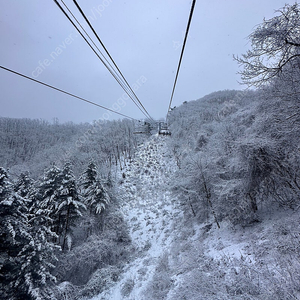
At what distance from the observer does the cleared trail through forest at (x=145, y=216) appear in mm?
11000

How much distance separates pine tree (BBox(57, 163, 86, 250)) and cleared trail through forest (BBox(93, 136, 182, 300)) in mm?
8206

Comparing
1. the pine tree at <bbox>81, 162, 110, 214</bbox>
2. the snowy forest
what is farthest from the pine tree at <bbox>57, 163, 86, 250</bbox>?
the pine tree at <bbox>81, 162, 110, 214</bbox>

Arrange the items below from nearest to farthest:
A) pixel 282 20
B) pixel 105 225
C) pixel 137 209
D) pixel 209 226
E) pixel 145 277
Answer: pixel 282 20 < pixel 145 277 < pixel 209 226 < pixel 105 225 < pixel 137 209

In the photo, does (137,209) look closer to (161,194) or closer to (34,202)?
(161,194)

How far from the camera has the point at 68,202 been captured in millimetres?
16953

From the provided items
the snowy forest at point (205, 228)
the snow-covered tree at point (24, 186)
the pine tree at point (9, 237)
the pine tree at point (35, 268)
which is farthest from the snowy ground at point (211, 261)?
the snow-covered tree at point (24, 186)

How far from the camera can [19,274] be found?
8984mm

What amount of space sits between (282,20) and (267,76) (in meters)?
1.73

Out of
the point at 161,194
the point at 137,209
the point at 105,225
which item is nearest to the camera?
the point at 105,225

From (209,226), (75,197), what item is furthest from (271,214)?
(75,197)

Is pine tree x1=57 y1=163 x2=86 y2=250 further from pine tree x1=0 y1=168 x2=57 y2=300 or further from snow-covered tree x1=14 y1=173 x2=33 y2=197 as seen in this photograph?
pine tree x1=0 y1=168 x2=57 y2=300

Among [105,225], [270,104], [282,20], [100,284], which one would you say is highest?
[282,20]

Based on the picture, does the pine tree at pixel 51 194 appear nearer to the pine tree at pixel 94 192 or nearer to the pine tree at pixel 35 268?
the pine tree at pixel 94 192

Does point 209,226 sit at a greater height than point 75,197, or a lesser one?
lesser
